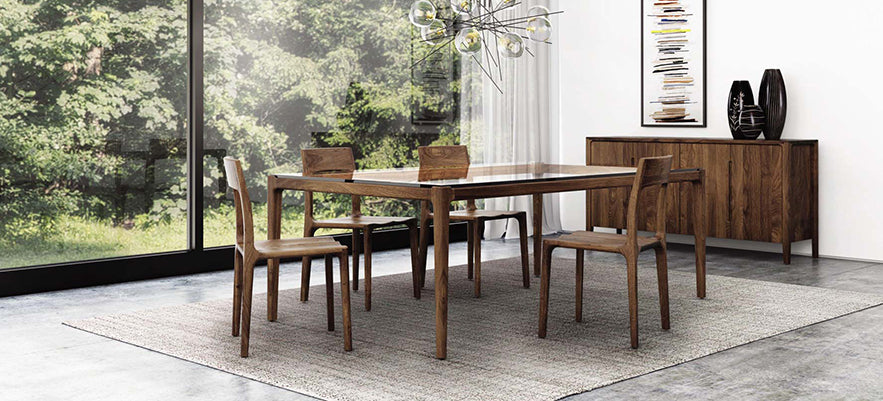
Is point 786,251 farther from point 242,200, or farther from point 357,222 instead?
point 242,200

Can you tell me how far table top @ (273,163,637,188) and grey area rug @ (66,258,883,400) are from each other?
63cm

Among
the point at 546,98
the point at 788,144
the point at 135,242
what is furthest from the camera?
the point at 546,98

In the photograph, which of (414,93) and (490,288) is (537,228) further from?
(414,93)

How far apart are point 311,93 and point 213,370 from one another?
10.4ft

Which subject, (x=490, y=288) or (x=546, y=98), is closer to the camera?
(x=490, y=288)

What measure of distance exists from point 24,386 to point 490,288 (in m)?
2.51

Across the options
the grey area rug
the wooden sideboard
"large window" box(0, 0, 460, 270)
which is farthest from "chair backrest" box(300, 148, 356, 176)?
the wooden sideboard


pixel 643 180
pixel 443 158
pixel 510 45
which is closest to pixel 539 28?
pixel 510 45

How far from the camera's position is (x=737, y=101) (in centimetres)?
644

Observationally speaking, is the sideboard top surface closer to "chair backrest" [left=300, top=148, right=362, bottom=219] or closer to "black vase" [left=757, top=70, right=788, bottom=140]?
"black vase" [left=757, top=70, right=788, bottom=140]

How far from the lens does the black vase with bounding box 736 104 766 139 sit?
6359 mm

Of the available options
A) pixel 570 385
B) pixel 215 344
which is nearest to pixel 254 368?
pixel 215 344

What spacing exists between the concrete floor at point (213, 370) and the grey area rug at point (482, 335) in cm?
9

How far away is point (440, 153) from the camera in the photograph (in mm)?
5414
